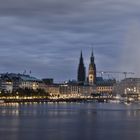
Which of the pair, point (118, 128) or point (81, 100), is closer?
point (118, 128)

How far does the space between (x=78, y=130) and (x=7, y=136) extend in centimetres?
734

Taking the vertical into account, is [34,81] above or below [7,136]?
above

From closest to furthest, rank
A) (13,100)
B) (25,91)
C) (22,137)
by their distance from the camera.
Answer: (22,137), (13,100), (25,91)

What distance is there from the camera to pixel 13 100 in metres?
134

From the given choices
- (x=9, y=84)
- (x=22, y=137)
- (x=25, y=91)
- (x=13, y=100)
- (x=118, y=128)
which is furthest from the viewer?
(x=9, y=84)

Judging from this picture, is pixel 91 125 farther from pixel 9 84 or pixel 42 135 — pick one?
pixel 9 84

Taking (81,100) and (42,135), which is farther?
(81,100)

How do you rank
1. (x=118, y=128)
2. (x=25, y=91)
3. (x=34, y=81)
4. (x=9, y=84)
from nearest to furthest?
(x=118, y=128) < (x=25, y=91) < (x=9, y=84) < (x=34, y=81)

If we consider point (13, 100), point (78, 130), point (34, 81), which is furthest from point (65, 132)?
point (34, 81)

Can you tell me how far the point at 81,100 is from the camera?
171250 millimetres

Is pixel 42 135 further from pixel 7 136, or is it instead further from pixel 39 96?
pixel 39 96

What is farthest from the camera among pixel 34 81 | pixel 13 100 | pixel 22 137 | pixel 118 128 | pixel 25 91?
pixel 34 81

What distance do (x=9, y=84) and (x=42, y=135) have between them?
12550cm

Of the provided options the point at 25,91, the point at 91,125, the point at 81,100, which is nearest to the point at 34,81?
the point at 81,100
